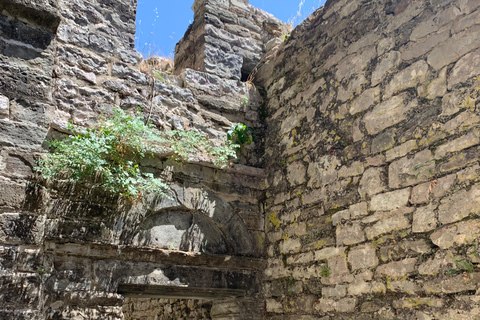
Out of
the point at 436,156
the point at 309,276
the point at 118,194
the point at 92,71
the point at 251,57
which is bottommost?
the point at 309,276

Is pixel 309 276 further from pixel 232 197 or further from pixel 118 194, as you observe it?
pixel 118 194

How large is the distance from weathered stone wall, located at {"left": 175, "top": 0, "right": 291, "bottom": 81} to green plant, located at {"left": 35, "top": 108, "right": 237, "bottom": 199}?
1.21 metres

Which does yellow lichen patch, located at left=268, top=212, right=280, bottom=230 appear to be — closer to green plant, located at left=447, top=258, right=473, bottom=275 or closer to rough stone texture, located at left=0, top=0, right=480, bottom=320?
rough stone texture, located at left=0, top=0, right=480, bottom=320

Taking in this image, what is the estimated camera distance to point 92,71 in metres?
4.03

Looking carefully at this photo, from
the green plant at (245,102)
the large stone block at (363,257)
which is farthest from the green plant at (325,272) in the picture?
the green plant at (245,102)

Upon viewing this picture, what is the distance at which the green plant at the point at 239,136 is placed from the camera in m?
4.62

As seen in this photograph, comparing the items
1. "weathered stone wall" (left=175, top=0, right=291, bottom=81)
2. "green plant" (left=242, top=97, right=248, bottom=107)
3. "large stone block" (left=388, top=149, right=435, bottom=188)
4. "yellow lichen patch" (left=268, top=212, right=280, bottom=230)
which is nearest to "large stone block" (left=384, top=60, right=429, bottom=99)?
"large stone block" (left=388, top=149, right=435, bottom=188)

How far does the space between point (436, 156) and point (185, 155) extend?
2.14 meters

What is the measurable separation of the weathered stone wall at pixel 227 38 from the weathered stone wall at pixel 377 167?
28.9 inches

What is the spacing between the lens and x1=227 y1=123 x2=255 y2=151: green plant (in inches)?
182

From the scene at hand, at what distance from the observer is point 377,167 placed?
3.40 m

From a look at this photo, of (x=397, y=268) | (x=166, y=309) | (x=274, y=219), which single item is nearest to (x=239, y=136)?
(x=274, y=219)

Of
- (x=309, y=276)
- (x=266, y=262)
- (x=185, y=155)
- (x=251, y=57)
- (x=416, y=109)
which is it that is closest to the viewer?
(x=416, y=109)

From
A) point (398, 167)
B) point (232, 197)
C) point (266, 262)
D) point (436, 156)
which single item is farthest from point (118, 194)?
point (436, 156)
